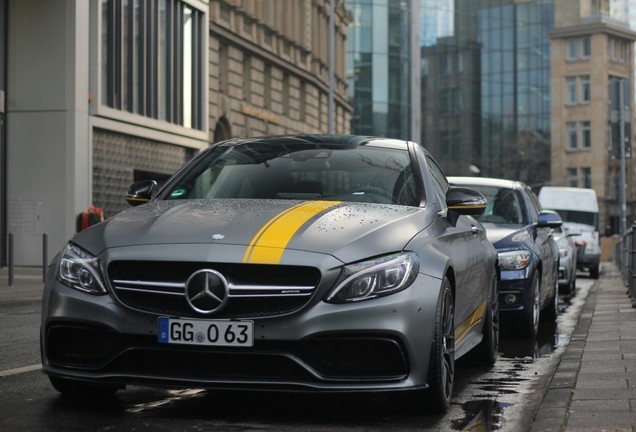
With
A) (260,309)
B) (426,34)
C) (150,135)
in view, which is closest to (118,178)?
(150,135)

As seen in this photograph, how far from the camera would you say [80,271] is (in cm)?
568

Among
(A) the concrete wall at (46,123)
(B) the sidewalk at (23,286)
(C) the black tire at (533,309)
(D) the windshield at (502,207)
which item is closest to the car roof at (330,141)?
(C) the black tire at (533,309)

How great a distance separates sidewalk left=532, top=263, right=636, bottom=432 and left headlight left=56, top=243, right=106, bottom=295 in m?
2.15

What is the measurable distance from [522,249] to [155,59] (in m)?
22.8

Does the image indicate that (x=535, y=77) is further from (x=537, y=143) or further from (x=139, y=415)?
(x=139, y=415)

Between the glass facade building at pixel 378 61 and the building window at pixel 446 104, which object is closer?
the glass facade building at pixel 378 61

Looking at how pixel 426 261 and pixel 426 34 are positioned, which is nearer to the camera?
pixel 426 261

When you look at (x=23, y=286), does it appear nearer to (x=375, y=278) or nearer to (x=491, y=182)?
(x=491, y=182)

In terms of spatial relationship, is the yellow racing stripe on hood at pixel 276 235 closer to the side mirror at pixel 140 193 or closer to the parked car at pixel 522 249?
the side mirror at pixel 140 193

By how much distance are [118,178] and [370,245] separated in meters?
24.7

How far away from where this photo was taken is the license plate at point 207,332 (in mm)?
5340

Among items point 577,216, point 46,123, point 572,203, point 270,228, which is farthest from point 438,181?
point 572,203

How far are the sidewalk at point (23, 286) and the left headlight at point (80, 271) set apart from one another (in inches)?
465

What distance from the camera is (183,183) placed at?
709 centimetres
